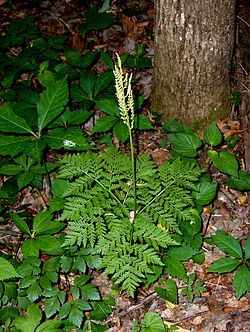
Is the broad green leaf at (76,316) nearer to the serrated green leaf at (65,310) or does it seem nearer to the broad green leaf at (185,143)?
the serrated green leaf at (65,310)

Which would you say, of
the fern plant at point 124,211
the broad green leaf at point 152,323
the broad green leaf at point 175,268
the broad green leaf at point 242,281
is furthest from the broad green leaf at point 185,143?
the broad green leaf at point 152,323

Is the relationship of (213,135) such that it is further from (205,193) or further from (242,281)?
(242,281)

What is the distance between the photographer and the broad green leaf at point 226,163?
9.71 ft

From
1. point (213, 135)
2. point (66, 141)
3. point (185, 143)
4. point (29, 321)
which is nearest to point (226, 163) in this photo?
point (213, 135)

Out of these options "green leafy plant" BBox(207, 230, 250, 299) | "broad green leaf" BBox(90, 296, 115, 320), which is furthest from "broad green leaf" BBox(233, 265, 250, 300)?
"broad green leaf" BBox(90, 296, 115, 320)

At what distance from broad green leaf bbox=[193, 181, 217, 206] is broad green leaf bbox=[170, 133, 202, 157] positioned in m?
0.24

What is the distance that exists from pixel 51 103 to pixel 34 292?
1138 millimetres

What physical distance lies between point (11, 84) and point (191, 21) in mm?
Result: 1556

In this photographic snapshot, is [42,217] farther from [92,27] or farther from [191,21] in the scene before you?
[92,27]

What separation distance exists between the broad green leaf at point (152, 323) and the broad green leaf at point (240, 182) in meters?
0.96

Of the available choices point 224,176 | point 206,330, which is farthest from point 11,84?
point 206,330

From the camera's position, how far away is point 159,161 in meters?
3.52

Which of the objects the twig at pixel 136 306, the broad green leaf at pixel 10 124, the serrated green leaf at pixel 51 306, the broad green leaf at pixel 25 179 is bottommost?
the twig at pixel 136 306

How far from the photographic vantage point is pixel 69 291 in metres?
2.96
